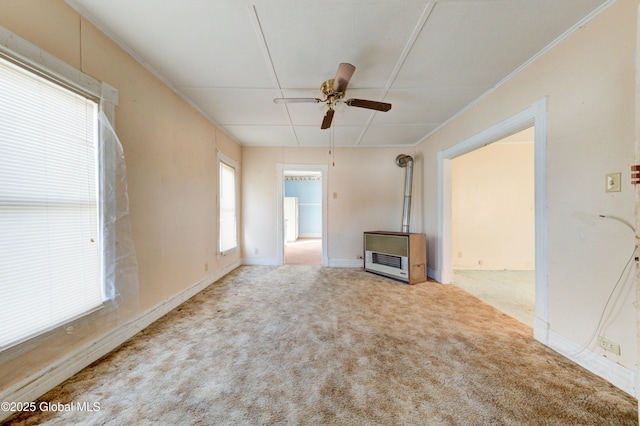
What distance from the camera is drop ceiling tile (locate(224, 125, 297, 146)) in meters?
3.51

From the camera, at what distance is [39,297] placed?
127 cm

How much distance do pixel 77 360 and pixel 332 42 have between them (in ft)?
9.35

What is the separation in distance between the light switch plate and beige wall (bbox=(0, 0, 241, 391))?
3.48 m

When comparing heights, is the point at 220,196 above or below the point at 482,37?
below

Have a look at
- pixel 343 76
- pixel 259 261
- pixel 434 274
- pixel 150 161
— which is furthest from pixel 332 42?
pixel 259 261

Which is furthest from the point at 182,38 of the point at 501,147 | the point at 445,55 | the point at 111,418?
the point at 501,147

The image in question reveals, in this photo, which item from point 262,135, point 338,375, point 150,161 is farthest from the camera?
point 262,135

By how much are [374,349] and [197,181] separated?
2.85 meters

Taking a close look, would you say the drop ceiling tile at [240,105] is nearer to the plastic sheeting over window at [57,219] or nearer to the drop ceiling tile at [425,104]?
the plastic sheeting over window at [57,219]

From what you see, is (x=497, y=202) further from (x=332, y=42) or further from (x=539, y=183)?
(x=332, y=42)

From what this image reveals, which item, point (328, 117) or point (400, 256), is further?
point (400, 256)

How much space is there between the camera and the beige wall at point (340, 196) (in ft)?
14.5

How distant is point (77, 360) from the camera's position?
1.45 meters

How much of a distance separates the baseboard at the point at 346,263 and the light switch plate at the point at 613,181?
3.37 m
